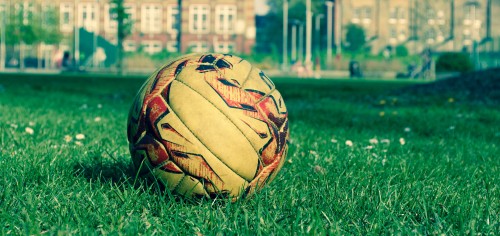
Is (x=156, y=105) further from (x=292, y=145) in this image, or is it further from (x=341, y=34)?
(x=341, y=34)

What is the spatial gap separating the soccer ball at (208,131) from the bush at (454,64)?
50.6 m

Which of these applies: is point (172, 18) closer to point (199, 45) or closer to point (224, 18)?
point (199, 45)

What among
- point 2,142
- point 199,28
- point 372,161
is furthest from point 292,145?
point 199,28

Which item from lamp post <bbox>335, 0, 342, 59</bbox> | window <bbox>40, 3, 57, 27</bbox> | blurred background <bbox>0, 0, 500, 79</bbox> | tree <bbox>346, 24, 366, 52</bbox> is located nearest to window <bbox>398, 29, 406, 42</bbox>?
blurred background <bbox>0, 0, 500, 79</bbox>

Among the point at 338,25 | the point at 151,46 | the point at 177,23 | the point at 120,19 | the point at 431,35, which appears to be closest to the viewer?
the point at 120,19

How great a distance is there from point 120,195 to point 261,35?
85322 millimetres

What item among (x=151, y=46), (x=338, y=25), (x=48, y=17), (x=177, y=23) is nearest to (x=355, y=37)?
(x=338, y=25)

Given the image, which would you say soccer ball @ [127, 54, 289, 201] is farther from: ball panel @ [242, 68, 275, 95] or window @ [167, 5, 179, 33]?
window @ [167, 5, 179, 33]

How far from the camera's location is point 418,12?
82.5 m

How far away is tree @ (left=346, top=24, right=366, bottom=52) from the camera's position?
79375mm

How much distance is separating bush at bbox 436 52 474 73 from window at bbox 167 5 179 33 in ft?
124

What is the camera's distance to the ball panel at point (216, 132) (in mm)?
3244

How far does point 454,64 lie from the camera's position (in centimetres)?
5219

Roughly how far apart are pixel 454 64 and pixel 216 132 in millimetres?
52005
